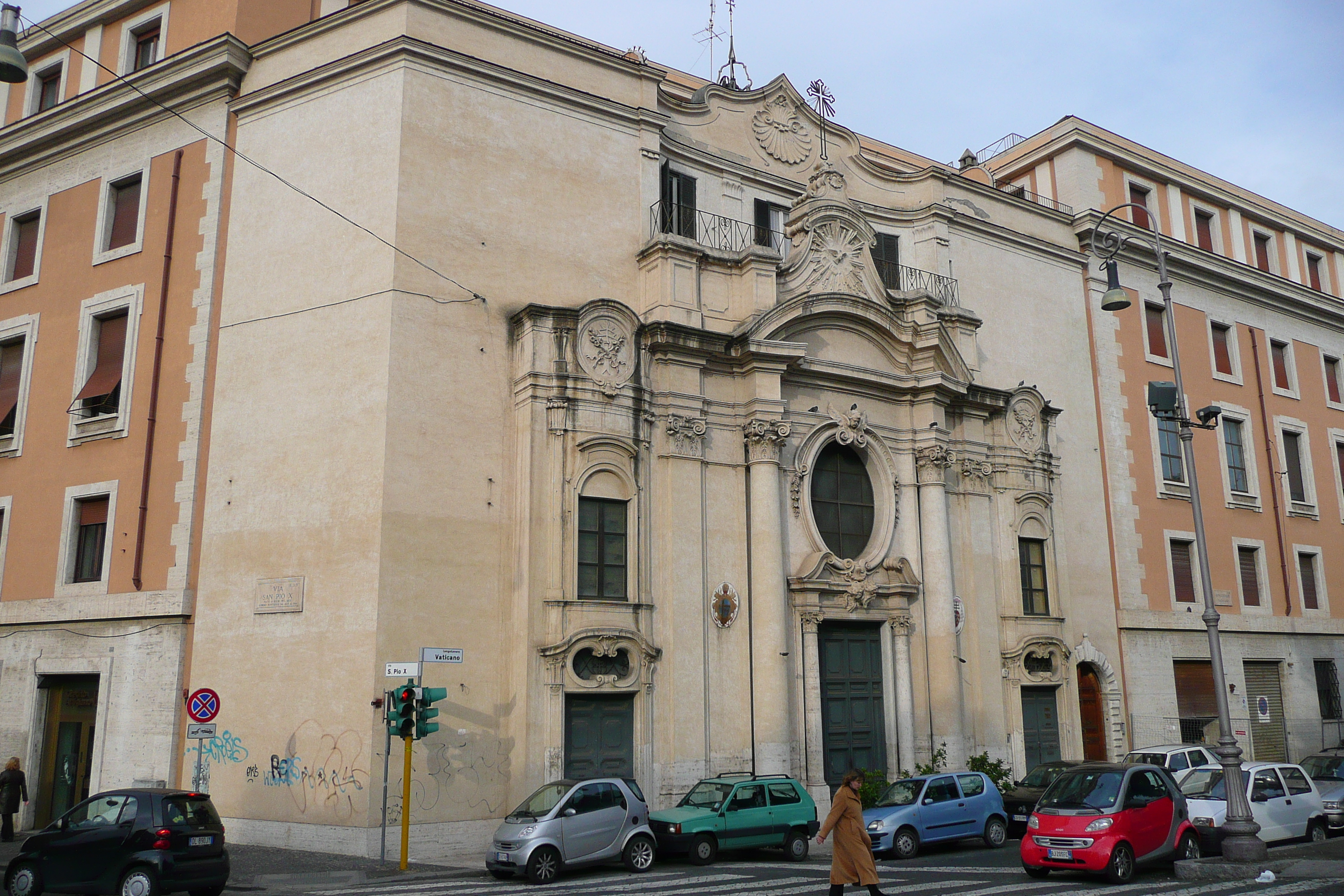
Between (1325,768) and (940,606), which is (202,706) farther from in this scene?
(1325,768)

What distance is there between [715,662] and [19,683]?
13.9 metres

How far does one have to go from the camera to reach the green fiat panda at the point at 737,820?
1652 centimetres

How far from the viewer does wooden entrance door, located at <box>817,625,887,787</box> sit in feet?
74.1

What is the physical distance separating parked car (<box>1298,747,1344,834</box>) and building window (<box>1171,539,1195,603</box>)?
5.94 m

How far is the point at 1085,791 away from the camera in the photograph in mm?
14938

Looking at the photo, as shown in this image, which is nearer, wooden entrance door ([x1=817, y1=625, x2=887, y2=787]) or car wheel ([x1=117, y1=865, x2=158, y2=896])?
car wheel ([x1=117, y1=865, x2=158, y2=896])

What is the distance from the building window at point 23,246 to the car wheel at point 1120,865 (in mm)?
24538

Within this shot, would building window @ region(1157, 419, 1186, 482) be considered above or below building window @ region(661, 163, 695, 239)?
below

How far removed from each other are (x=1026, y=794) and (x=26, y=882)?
15652mm

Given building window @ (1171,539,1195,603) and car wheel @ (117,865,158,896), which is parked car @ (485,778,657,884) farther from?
building window @ (1171,539,1195,603)

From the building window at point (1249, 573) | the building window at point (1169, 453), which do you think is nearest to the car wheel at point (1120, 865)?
the building window at point (1169, 453)

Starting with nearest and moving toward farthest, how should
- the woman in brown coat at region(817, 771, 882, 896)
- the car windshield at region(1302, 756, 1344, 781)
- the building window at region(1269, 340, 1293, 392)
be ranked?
1. the woman in brown coat at region(817, 771, 882, 896)
2. the car windshield at region(1302, 756, 1344, 781)
3. the building window at region(1269, 340, 1293, 392)

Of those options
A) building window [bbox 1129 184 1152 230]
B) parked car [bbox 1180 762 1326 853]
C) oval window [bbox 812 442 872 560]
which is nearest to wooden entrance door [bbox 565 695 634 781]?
oval window [bbox 812 442 872 560]

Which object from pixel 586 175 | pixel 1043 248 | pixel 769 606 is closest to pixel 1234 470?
pixel 1043 248
